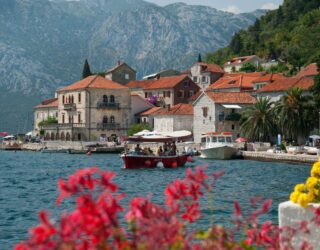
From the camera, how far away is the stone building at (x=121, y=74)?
118688mm

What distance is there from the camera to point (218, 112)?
75.2 metres

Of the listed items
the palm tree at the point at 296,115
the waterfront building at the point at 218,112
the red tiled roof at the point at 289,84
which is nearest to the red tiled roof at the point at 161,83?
the waterfront building at the point at 218,112

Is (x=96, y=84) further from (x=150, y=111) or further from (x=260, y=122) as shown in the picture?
(x=260, y=122)

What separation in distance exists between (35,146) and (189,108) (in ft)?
87.8

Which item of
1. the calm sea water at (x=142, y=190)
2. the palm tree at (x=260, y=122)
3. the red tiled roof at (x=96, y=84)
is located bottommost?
the calm sea water at (x=142, y=190)

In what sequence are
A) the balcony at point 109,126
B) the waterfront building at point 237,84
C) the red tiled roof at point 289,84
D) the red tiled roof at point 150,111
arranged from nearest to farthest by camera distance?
1. the red tiled roof at point 289,84
2. the waterfront building at point 237,84
3. the red tiled roof at point 150,111
4. the balcony at point 109,126

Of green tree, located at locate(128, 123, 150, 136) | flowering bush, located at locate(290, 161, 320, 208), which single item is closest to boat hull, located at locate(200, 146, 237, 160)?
green tree, located at locate(128, 123, 150, 136)

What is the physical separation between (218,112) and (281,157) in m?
22.8

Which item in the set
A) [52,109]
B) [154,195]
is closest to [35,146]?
[52,109]

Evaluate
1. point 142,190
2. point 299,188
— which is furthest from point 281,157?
point 299,188

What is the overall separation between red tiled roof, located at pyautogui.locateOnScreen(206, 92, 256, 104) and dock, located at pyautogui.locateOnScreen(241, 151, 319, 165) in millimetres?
A: 16264

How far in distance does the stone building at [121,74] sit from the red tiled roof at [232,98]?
145 feet

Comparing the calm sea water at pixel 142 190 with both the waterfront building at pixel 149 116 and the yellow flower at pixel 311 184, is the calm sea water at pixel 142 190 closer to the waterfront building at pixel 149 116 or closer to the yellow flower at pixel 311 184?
the yellow flower at pixel 311 184

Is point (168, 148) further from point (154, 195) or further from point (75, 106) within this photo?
point (75, 106)
